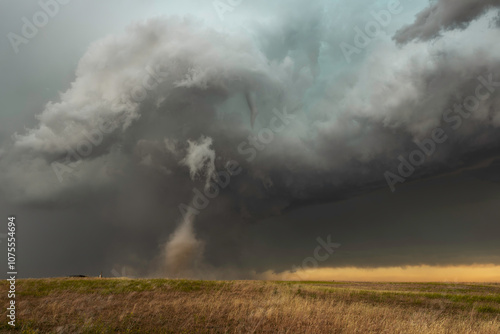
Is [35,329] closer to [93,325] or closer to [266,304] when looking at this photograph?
[93,325]

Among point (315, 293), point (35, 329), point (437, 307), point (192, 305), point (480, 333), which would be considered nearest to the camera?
point (35, 329)

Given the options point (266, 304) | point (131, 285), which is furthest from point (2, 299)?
point (266, 304)

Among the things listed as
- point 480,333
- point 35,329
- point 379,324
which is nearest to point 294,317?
point 379,324

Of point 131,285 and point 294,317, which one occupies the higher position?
point 131,285

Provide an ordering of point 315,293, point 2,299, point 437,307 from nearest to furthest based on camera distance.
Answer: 1. point 2,299
2. point 437,307
3. point 315,293

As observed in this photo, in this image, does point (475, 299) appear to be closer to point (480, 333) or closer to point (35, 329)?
point (480, 333)

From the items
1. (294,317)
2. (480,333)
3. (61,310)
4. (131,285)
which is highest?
(131,285)

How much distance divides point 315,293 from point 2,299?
2616 centimetres

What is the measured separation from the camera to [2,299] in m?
21.1

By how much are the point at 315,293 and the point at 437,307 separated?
10677 mm

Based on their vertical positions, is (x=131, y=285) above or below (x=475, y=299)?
above

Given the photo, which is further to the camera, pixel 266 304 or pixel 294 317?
pixel 266 304

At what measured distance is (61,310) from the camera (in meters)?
16.7

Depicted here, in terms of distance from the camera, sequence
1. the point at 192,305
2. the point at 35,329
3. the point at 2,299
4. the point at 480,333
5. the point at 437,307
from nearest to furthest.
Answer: the point at 35,329 → the point at 480,333 → the point at 192,305 → the point at 2,299 → the point at 437,307
